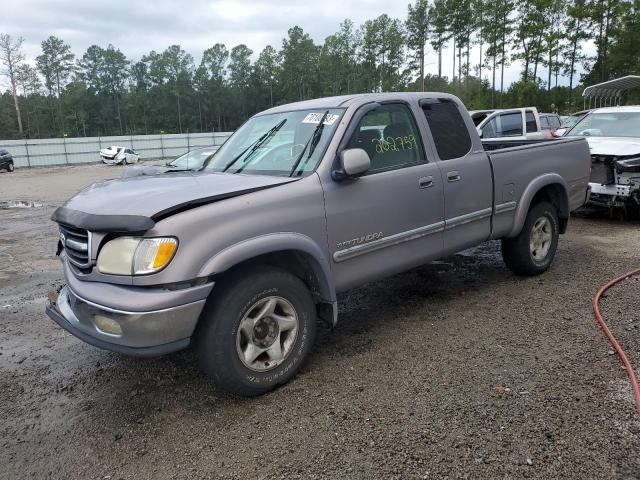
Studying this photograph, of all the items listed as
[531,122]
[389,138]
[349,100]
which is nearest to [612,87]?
[531,122]

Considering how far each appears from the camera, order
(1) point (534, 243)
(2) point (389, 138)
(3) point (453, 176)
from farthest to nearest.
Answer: (1) point (534, 243), (3) point (453, 176), (2) point (389, 138)

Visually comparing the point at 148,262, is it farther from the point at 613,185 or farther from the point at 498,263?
the point at 613,185

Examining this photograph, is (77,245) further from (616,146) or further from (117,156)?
(117,156)

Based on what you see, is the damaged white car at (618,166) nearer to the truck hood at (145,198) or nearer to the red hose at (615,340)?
Answer: the red hose at (615,340)

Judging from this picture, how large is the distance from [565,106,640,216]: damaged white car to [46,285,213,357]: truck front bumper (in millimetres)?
7527

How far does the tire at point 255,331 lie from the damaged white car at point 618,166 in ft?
22.0

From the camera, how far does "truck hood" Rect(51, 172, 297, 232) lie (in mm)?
2816

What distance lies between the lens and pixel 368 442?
8.98ft

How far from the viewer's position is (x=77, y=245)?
10.3 ft

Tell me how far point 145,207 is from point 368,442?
1826 millimetres

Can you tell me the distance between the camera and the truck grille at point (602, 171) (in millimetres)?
8047

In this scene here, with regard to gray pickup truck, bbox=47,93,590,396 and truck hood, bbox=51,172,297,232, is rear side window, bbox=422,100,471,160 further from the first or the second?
truck hood, bbox=51,172,297,232

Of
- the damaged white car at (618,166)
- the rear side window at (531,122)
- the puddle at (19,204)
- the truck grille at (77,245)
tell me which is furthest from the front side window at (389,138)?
the puddle at (19,204)

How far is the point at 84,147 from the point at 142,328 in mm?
46093
